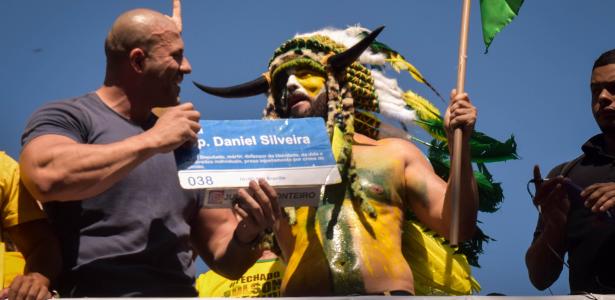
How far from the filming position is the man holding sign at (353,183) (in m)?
4.71

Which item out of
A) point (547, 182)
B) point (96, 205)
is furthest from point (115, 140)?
point (547, 182)

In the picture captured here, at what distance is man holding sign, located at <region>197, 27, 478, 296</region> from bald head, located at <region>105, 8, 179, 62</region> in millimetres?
1019

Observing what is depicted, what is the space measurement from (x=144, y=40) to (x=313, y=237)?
47.2 inches

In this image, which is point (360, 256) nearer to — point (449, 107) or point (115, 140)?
point (449, 107)

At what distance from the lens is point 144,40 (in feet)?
14.0

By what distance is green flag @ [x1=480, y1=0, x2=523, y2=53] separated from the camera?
4812 mm

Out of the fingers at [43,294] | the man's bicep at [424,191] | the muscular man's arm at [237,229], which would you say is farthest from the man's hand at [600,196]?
the fingers at [43,294]

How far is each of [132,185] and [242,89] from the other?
1615mm

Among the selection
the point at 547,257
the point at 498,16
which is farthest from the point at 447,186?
the point at 498,16

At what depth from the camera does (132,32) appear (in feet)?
14.0

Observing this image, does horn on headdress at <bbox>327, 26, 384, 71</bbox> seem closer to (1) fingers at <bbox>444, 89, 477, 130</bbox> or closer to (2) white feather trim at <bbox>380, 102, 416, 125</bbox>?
(2) white feather trim at <bbox>380, 102, 416, 125</bbox>

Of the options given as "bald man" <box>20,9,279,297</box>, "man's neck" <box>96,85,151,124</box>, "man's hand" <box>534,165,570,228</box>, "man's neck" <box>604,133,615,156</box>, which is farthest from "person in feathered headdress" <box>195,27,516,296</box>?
"man's neck" <box>96,85,151,124</box>

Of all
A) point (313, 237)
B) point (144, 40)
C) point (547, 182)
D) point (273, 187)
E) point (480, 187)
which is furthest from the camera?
point (480, 187)

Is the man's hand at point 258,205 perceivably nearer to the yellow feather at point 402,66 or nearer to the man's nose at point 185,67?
the man's nose at point 185,67
